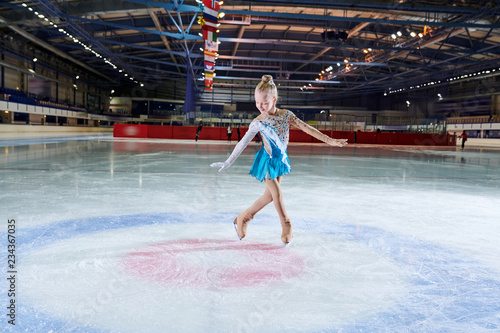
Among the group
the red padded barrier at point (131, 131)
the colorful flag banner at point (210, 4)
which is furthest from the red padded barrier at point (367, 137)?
the colorful flag banner at point (210, 4)

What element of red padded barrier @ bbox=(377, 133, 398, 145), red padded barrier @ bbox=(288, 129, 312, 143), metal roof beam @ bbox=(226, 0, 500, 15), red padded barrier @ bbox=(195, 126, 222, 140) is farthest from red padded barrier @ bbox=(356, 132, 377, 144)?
metal roof beam @ bbox=(226, 0, 500, 15)

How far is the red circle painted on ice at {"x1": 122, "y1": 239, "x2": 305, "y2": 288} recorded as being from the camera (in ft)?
6.83

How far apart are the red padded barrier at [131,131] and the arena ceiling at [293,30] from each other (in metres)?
5.41

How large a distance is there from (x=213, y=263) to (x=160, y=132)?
26.9 meters

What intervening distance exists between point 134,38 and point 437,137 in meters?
25.4

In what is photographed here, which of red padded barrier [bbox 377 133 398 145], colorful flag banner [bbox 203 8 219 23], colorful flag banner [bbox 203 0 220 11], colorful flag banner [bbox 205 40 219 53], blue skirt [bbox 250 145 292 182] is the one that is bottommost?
blue skirt [bbox 250 145 292 182]

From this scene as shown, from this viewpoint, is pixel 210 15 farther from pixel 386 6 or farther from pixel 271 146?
pixel 271 146

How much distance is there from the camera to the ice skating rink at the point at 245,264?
5.43 feet

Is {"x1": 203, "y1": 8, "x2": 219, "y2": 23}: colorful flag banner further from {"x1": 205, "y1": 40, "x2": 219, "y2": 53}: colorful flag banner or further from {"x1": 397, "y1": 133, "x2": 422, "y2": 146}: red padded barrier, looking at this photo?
{"x1": 397, "y1": 133, "x2": 422, "y2": 146}: red padded barrier

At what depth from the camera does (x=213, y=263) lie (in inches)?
92.5

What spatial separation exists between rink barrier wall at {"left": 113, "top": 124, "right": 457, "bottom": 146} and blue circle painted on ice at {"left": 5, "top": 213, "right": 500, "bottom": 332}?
2334 cm

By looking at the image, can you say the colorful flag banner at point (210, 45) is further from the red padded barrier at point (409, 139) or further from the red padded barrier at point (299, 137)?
the red padded barrier at point (409, 139)

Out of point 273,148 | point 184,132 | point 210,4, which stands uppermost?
point 210,4

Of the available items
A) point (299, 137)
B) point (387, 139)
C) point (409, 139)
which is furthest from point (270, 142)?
point (409, 139)
